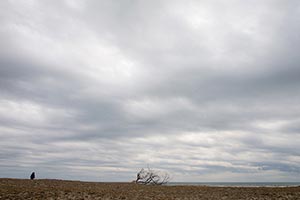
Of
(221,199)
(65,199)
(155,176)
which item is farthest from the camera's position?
(155,176)

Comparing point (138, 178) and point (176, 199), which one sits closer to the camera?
point (176, 199)

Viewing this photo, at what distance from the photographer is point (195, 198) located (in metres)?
31.6

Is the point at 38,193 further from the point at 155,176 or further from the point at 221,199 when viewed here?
the point at 155,176

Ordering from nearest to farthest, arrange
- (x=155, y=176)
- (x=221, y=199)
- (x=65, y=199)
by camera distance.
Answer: (x=65, y=199)
(x=221, y=199)
(x=155, y=176)

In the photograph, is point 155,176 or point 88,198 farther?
point 155,176

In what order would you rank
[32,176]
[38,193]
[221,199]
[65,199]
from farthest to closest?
[32,176] → [221,199] → [38,193] → [65,199]

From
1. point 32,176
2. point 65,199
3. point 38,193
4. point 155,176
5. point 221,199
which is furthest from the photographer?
point 155,176

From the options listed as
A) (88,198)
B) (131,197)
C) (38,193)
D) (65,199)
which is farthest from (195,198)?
(38,193)

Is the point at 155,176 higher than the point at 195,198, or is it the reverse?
the point at 155,176

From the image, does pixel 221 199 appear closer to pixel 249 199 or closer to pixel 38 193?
pixel 249 199

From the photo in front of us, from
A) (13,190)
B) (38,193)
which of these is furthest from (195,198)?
(13,190)

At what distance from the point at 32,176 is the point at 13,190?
1104 inches

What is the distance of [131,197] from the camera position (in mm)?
30656

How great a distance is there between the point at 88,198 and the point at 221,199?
14.6 m
